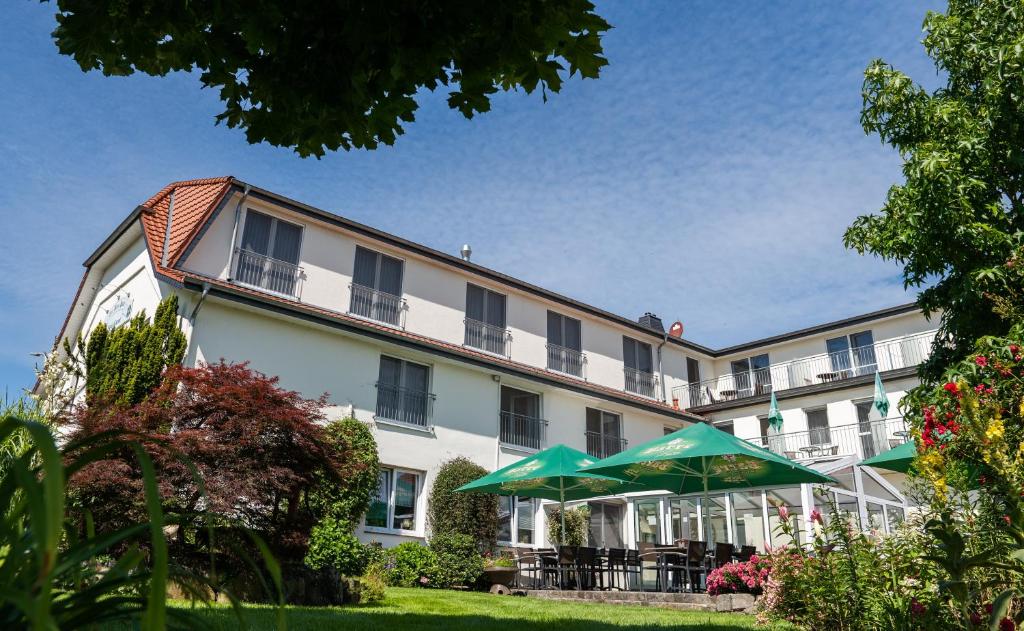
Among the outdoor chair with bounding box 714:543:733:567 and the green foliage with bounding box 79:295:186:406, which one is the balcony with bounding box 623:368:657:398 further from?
the green foliage with bounding box 79:295:186:406

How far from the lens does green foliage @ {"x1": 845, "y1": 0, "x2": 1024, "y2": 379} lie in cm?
979

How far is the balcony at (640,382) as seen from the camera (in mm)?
27562

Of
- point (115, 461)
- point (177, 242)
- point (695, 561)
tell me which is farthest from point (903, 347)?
point (115, 461)

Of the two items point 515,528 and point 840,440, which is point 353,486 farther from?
point 840,440

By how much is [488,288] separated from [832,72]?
49.9 feet

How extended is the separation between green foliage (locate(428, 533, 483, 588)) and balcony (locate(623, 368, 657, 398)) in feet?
36.0

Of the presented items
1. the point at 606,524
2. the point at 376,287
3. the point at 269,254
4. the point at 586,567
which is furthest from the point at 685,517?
the point at 269,254

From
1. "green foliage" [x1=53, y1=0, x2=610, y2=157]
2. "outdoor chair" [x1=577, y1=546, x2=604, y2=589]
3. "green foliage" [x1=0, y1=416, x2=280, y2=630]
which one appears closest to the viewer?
"green foliage" [x1=0, y1=416, x2=280, y2=630]

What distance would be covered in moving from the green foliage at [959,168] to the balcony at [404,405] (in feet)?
40.5

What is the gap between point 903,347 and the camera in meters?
26.5

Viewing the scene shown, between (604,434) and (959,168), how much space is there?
16.6m

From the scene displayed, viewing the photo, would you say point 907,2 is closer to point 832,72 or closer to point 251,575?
point 832,72

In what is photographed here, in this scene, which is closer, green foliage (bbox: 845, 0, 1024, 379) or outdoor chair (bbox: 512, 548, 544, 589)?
green foliage (bbox: 845, 0, 1024, 379)

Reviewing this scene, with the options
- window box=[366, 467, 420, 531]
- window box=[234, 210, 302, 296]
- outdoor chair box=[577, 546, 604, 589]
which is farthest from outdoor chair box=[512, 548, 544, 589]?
window box=[234, 210, 302, 296]
